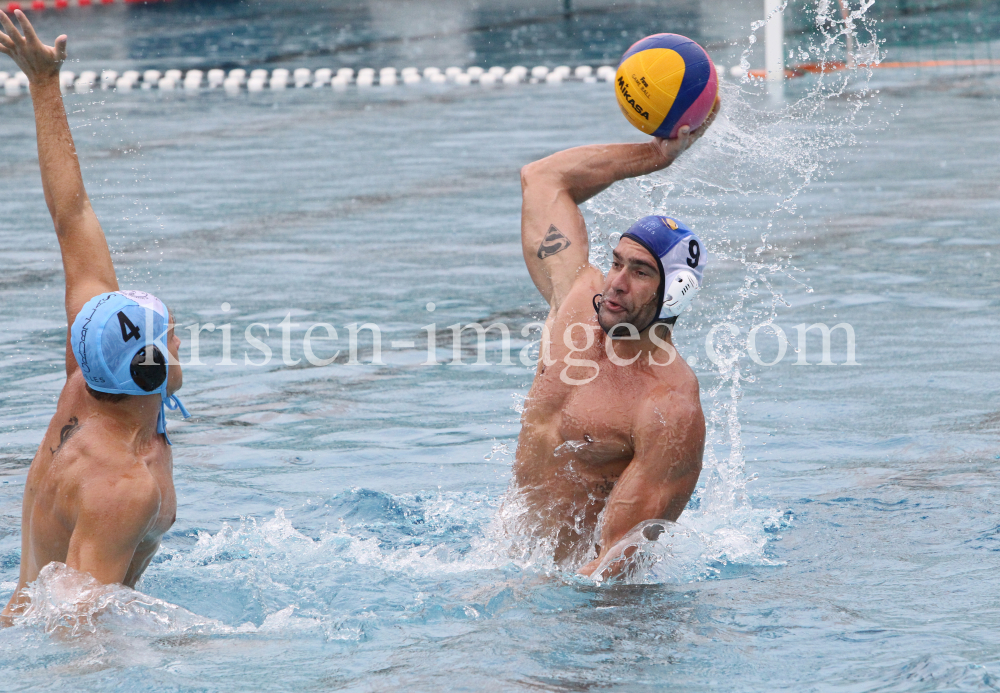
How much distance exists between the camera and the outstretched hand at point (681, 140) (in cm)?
411

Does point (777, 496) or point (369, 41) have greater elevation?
point (369, 41)

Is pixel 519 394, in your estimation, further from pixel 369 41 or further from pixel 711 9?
pixel 711 9

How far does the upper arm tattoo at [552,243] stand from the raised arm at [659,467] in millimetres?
769

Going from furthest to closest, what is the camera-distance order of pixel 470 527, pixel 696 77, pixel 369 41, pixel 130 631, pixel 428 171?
pixel 369 41 < pixel 428 171 < pixel 470 527 < pixel 696 77 < pixel 130 631

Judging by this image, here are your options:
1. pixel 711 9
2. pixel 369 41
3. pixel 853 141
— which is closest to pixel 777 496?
pixel 853 141

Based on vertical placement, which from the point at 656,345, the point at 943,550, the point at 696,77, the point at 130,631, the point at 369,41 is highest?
the point at 369,41

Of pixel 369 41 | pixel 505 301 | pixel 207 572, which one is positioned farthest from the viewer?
pixel 369 41

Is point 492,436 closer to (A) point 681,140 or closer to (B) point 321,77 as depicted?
(A) point 681,140

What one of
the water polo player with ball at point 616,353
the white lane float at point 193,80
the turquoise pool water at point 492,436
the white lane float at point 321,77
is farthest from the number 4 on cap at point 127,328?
the white lane float at point 193,80

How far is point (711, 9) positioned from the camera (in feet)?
75.7

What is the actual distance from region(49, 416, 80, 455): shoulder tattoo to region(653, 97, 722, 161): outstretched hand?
6.71 ft

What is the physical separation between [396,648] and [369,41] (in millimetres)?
19072

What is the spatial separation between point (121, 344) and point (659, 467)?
1674 millimetres

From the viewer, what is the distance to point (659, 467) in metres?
3.93
